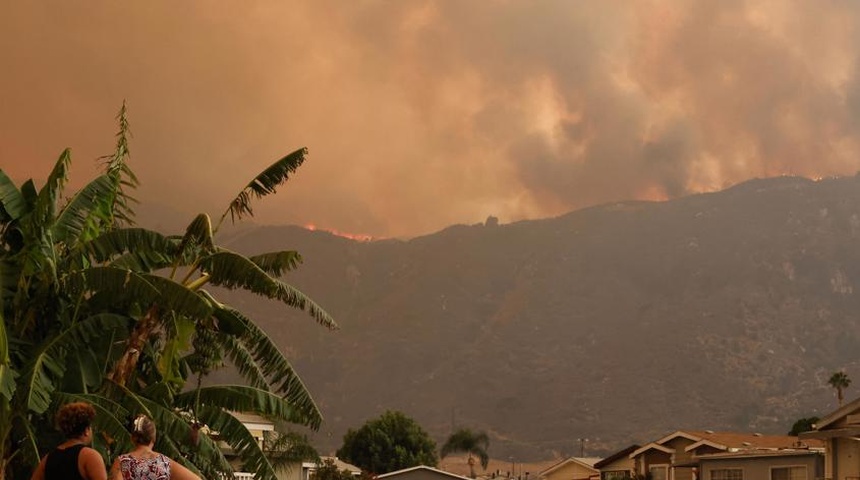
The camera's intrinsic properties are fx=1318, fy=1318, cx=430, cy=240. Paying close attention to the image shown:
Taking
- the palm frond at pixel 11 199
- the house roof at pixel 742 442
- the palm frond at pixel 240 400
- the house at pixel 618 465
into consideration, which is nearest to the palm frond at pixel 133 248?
the palm frond at pixel 11 199

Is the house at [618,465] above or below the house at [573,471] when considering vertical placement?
below

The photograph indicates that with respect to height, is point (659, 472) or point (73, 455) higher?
point (659, 472)

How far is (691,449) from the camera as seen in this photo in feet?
210

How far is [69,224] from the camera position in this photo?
22.6m

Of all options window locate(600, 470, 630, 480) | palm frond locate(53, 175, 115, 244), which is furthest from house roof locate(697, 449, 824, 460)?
palm frond locate(53, 175, 115, 244)

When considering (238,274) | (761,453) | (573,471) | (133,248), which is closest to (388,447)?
(573,471)

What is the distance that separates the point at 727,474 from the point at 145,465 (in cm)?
5202

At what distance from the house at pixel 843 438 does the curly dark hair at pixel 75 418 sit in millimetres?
40374

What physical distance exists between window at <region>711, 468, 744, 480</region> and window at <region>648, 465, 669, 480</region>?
7028 millimetres

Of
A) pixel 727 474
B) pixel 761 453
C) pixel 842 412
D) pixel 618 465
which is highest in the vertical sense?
pixel 618 465

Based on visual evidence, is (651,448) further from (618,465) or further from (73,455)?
(73,455)

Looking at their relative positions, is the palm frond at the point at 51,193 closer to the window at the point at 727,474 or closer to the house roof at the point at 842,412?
the house roof at the point at 842,412

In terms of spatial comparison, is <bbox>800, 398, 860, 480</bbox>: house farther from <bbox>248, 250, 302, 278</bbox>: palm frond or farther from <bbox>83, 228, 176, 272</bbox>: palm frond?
<bbox>83, 228, 176, 272</bbox>: palm frond

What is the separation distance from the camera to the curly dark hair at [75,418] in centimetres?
977
